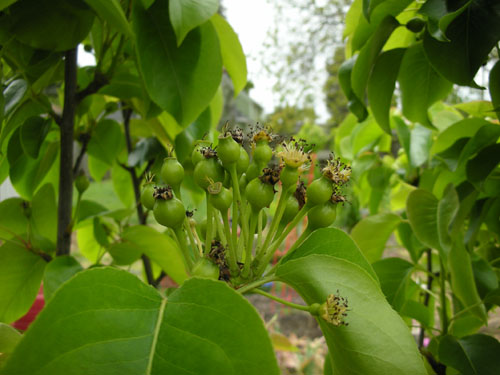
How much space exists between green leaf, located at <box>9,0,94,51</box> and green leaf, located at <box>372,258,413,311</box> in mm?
601

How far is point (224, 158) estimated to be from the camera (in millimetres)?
399

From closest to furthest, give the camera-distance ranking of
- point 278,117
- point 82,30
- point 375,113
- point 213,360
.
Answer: point 213,360 < point 82,30 < point 375,113 < point 278,117

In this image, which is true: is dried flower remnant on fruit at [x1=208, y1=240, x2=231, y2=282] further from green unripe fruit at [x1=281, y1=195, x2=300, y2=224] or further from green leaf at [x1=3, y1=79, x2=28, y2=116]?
green leaf at [x1=3, y1=79, x2=28, y2=116]

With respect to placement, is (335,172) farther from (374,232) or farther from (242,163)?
(374,232)

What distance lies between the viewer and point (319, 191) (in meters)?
0.40

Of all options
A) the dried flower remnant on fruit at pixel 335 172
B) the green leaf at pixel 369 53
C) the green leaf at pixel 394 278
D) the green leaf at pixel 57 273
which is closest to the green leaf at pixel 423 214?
the green leaf at pixel 394 278

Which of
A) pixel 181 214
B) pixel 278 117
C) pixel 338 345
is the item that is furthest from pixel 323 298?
pixel 278 117

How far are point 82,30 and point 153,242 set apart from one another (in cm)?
31

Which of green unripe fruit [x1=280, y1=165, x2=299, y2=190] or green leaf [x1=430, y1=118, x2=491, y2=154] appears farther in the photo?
green leaf [x1=430, y1=118, x2=491, y2=154]

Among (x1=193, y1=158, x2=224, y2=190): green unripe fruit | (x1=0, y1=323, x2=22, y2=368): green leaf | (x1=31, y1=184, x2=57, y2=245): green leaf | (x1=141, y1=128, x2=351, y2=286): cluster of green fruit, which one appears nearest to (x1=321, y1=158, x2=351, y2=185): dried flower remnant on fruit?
(x1=141, y1=128, x2=351, y2=286): cluster of green fruit

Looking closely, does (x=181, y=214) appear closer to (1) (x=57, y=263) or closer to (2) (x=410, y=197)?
(1) (x=57, y=263)

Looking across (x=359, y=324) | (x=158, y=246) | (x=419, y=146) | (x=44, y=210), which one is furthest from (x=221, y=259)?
(x=419, y=146)

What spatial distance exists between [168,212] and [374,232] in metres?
0.58

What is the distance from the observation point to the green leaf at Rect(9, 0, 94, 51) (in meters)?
0.51
